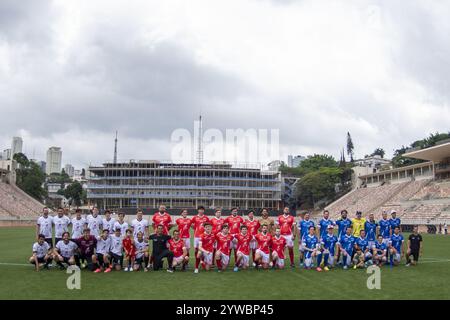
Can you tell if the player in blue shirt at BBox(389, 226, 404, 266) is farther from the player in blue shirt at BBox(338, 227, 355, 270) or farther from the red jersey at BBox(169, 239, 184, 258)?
the red jersey at BBox(169, 239, 184, 258)

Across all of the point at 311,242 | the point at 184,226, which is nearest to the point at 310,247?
the point at 311,242

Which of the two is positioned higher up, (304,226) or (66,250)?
(304,226)

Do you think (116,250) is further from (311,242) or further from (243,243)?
(311,242)

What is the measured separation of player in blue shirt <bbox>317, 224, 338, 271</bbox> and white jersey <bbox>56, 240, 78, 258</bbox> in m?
7.02

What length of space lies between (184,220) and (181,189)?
7139cm

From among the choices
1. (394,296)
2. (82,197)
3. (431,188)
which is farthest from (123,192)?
(394,296)

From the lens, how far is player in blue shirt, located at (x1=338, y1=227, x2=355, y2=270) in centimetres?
1255

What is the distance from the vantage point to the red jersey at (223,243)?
39.2 ft

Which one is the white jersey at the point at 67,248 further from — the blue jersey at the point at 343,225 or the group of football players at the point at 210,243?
the blue jersey at the point at 343,225

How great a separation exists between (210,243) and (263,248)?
1555mm

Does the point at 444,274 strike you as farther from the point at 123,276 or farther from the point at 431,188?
the point at 431,188

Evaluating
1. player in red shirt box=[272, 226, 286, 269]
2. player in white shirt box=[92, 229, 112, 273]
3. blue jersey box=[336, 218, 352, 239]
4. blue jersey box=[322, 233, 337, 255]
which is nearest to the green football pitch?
player in red shirt box=[272, 226, 286, 269]

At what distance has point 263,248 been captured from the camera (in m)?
12.2
